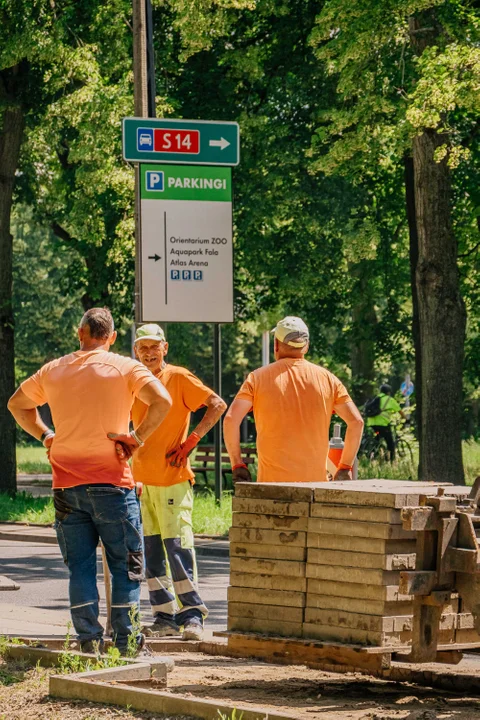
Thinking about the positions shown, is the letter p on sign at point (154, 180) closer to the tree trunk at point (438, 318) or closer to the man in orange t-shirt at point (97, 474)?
the tree trunk at point (438, 318)

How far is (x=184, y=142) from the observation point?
15883 millimetres

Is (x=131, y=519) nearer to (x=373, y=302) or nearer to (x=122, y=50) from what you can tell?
(x=122, y=50)

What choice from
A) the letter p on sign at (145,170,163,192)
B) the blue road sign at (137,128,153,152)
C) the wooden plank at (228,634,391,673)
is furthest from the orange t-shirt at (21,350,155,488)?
the letter p on sign at (145,170,163,192)

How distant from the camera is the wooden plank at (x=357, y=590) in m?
6.25

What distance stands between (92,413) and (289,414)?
1.23 metres

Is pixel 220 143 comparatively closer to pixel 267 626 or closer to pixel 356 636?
pixel 267 626

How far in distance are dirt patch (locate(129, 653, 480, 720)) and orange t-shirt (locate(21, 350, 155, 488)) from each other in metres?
1.08

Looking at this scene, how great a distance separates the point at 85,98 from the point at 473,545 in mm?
15883

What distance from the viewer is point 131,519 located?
7.19 metres

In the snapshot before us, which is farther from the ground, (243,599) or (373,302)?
(373,302)

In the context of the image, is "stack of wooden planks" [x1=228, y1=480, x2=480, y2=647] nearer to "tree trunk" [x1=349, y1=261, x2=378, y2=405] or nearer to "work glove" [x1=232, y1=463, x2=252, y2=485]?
"work glove" [x1=232, y1=463, x2=252, y2=485]

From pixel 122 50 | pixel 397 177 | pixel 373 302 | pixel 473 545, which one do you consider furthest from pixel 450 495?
pixel 373 302

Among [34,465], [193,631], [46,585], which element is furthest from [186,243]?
[34,465]

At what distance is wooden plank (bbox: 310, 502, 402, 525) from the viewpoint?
20.6 feet
